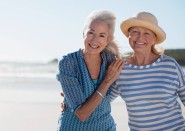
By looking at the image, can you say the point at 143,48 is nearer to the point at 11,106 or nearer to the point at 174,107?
the point at 174,107

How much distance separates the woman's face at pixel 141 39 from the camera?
3750 millimetres

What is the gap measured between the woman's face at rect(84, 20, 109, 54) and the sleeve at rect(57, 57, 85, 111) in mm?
275

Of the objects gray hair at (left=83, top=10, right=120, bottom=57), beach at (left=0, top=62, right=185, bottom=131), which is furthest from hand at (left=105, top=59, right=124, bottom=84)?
beach at (left=0, top=62, right=185, bottom=131)

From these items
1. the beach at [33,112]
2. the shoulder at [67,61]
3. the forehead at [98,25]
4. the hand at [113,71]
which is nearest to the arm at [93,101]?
the hand at [113,71]

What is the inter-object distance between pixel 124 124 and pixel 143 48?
3.98 metres

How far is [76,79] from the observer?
3.69 meters

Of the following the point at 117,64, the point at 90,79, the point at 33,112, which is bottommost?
the point at 90,79

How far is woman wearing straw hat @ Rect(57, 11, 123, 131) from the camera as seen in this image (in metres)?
3.67

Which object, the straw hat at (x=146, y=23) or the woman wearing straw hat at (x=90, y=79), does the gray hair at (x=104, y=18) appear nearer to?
the woman wearing straw hat at (x=90, y=79)

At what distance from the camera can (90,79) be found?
3.78 m

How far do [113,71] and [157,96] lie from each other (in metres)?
0.49

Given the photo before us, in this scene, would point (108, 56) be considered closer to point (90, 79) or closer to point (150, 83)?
point (90, 79)

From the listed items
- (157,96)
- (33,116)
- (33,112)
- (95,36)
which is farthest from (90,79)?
(33,112)

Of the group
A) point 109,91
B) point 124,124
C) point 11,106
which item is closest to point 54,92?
point 11,106
